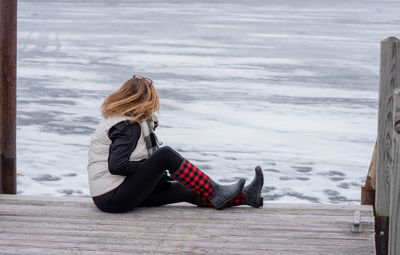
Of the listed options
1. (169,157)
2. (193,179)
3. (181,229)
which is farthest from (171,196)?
(181,229)

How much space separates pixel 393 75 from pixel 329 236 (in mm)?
984

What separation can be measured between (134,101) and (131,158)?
35cm

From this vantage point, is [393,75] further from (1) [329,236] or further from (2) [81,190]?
(2) [81,190]

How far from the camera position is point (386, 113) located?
3.92 m

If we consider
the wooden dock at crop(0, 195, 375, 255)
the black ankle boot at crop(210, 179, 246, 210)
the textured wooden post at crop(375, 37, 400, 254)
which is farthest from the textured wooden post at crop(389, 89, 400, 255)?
the black ankle boot at crop(210, 179, 246, 210)

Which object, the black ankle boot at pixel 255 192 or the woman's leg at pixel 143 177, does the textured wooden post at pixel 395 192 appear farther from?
the woman's leg at pixel 143 177

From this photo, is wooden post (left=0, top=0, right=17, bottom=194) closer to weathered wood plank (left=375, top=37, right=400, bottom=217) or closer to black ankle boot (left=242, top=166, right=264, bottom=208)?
black ankle boot (left=242, top=166, right=264, bottom=208)

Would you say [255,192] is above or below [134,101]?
below

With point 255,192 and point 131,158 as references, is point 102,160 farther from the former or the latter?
point 255,192

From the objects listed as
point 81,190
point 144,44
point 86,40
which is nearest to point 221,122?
point 81,190

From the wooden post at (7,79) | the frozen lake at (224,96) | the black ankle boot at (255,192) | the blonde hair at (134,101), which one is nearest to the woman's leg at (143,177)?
the blonde hair at (134,101)

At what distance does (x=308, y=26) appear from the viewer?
984 inches

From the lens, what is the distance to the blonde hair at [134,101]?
13.5ft

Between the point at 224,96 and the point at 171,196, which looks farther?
the point at 224,96
